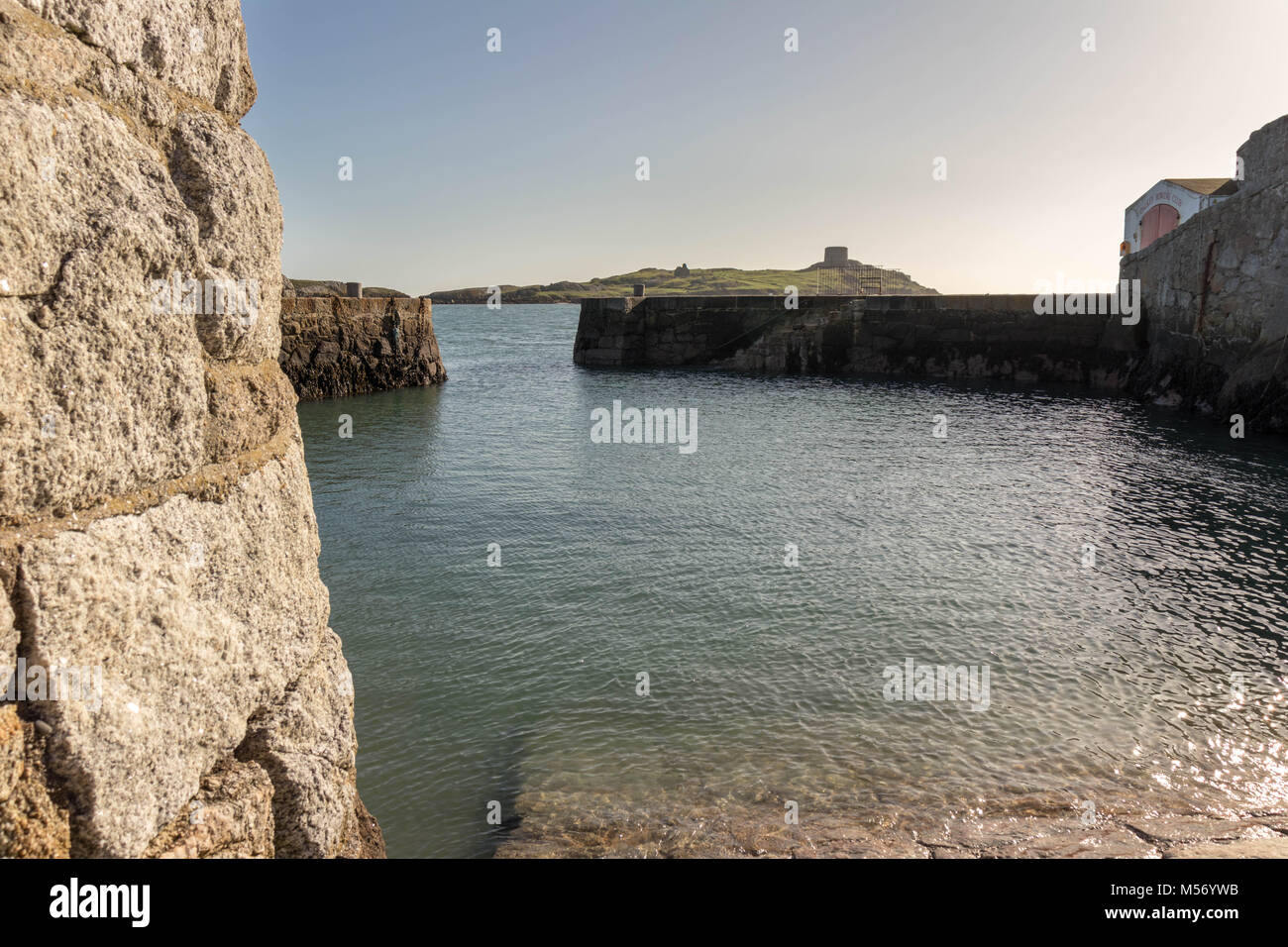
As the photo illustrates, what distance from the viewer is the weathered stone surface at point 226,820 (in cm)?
255

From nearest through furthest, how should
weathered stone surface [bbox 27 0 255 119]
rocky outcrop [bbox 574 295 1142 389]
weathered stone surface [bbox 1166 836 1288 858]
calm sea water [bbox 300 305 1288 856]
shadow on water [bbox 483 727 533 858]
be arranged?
weathered stone surface [bbox 27 0 255 119], weathered stone surface [bbox 1166 836 1288 858], shadow on water [bbox 483 727 533 858], calm sea water [bbox 300 305 1288 856], rocky outcrop [bbox 574 295 1142 389]

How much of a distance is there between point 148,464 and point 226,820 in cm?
121

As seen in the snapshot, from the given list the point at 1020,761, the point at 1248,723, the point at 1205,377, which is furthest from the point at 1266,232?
the point at 1020,761

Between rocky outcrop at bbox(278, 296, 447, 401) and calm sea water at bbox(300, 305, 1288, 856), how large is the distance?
482 inches

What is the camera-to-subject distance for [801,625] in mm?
8695

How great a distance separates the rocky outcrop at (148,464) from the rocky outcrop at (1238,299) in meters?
22.5

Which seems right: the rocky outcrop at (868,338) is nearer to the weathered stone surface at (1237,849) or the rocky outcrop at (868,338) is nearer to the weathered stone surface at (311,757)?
the weathered stone surface at (1237,849)

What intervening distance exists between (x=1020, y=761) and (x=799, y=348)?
33769 millimetres

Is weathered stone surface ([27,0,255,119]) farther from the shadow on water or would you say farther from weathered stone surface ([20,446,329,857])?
the shadow on water

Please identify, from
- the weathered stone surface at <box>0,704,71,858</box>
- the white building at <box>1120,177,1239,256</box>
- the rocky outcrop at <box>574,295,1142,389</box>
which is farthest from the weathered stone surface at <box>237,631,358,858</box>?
the white building at <box>1120,177,1239,256</box>

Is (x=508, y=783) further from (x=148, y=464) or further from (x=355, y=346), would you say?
(x=355, y=346)

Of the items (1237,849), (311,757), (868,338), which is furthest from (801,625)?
(868,338)

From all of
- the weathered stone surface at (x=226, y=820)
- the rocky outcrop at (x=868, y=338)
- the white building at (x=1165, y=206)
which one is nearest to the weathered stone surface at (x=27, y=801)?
the weathered stone surface at (x=226, y=820)

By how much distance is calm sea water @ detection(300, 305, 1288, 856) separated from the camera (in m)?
6.04
